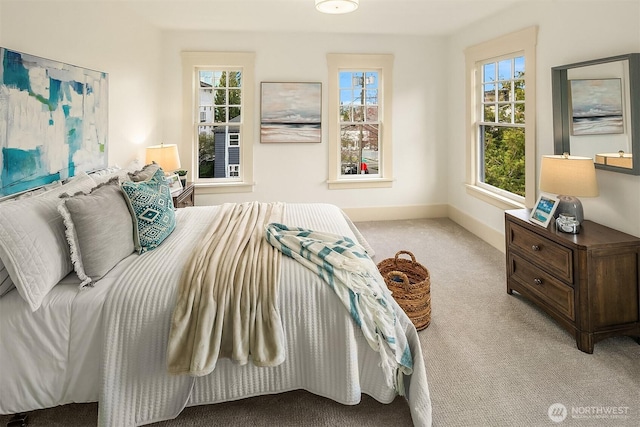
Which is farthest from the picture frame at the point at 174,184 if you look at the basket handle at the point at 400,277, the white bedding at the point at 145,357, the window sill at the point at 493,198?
the window sill at the point at 493,198

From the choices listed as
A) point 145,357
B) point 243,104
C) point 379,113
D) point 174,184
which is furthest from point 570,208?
point 243,104

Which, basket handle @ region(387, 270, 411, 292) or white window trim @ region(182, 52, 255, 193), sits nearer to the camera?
basket handle @ region(387, 270, 411, 292)

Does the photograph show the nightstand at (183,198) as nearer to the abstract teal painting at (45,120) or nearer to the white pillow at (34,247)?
the abstract teal painting at (45,120)

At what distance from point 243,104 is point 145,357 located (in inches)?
156

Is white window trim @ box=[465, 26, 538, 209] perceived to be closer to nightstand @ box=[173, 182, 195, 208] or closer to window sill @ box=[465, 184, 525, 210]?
window sill @ box=[465, 184, 525, 210]

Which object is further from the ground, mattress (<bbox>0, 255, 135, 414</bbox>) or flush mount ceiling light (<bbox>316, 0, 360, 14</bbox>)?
flush mount ceiling light (<bbox>316, 0, 360, 14</bbox>)

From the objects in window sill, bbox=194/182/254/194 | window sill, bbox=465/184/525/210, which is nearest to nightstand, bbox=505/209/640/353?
window sill, bbox=465/184/525/210

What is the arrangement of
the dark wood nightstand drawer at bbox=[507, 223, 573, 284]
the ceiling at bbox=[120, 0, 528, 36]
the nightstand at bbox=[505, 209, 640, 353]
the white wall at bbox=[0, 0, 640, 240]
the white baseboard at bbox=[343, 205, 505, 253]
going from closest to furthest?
the nightstand at bbox=[505, 209, 640, 353] < the dark wood nightstand drawer at bbox=[507, 223, 573, 284] < the white wall at bbox=[0, 0, 640, 240] < the ceiling at bbox=[120, 0, 528, 36] < the white baseboard at bbox=[343, 205, 505, 253]

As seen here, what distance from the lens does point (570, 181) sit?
2.46 meters

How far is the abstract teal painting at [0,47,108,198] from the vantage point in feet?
6.77

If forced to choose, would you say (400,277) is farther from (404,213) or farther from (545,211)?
(404,213)

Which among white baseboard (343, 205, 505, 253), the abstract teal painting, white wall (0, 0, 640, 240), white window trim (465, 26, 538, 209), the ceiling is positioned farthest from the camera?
white baseboard (343, 205, 505, 253)

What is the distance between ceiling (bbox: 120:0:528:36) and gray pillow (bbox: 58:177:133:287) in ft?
9.04

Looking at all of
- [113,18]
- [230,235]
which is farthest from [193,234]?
[113,18]
